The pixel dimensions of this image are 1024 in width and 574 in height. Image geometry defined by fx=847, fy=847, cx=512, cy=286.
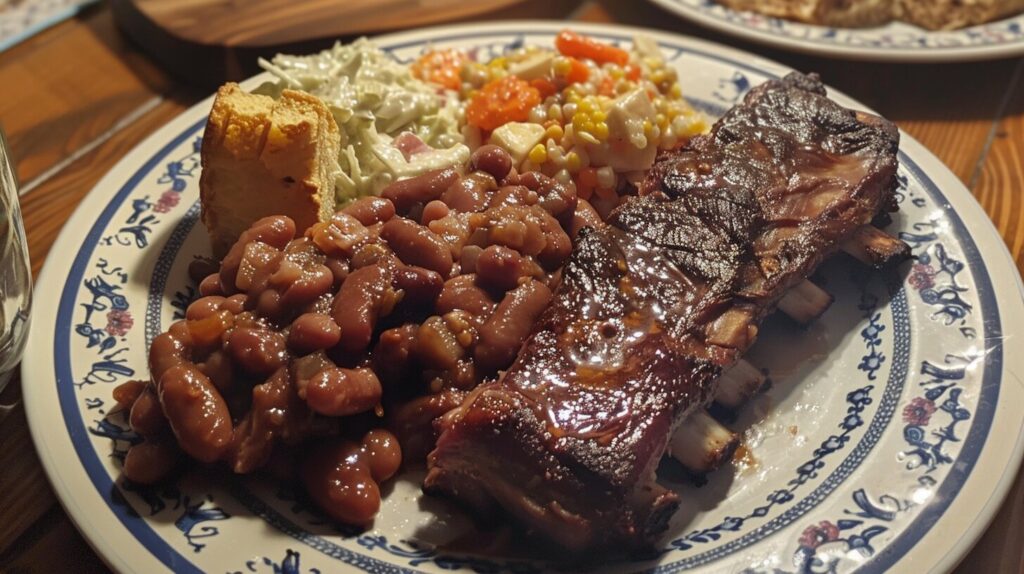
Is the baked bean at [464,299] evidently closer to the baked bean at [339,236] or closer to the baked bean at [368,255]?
the baked bean at [368,255]

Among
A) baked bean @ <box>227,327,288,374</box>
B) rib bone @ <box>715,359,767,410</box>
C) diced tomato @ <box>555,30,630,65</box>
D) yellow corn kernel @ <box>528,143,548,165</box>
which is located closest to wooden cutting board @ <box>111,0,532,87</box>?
diced tomato @ <box>555,30,630,65</box>

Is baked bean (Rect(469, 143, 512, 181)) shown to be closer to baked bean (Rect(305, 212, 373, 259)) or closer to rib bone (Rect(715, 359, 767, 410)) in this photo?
baked bean (Rect(305, 212, 373, 259))

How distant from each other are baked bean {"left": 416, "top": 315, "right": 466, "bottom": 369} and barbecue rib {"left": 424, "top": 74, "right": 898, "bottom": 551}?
182mm

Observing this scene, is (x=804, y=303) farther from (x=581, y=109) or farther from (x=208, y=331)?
(x=208, y=331)

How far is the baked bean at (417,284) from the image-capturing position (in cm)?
276

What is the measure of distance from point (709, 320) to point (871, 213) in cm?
98

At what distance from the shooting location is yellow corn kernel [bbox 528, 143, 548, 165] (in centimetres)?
365

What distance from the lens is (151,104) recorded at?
4820mm

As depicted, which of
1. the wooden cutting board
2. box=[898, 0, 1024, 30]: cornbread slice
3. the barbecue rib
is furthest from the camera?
box=[898, 0, 1024, 30]: cornbread slice

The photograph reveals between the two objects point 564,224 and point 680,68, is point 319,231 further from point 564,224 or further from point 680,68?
point 680,68

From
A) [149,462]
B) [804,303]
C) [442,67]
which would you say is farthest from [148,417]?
[442,67]

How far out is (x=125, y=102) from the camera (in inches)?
189

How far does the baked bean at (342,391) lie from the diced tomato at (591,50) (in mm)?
2514

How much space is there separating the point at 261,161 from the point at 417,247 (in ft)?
2.72
